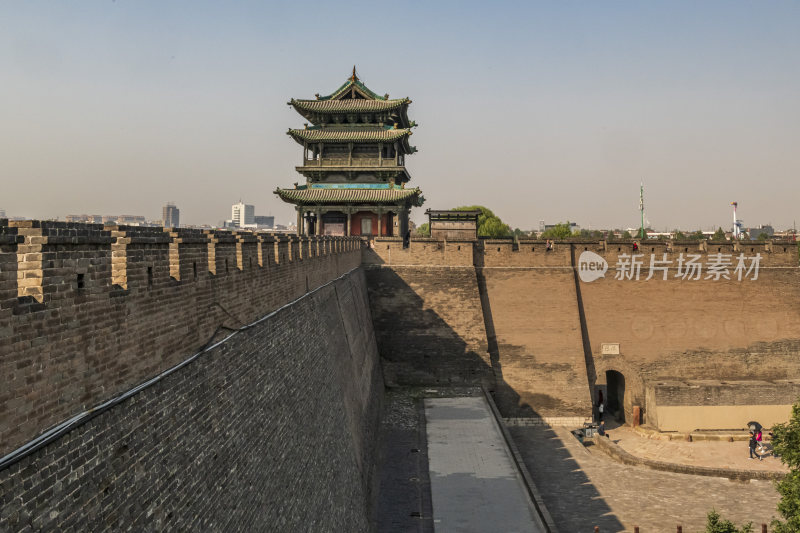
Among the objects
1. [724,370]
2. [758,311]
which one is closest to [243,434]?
[724,370]

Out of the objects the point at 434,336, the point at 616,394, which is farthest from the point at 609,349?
the point at 434,336

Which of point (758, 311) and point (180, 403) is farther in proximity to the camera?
point (758, 311)

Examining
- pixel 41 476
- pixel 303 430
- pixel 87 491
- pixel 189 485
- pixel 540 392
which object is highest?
pixel 41 476

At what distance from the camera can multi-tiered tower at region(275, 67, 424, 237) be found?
24.8m

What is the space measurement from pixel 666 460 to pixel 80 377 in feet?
56.5

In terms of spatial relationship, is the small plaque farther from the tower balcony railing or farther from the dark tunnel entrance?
the tower balcony railing

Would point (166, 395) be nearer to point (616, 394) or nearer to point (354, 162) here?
point (616, 394)

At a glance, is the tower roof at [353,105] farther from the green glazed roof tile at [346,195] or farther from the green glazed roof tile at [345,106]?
the green glazed roof tile at [346,195]

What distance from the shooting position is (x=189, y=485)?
4840mm

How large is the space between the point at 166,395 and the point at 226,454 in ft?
3.60

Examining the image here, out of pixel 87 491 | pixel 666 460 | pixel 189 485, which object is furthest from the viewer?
pixel 666 460

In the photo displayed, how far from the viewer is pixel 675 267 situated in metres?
22.3

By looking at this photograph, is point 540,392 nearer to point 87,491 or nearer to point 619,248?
point 619,248

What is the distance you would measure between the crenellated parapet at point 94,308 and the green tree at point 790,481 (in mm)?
9105
